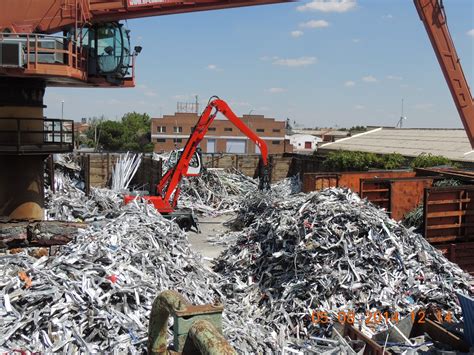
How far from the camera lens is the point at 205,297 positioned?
934cm

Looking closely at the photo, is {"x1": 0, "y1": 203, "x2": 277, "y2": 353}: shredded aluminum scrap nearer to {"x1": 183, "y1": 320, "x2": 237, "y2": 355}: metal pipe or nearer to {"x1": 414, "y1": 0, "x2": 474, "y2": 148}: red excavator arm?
{"x1": 183, "y1": 320, "x2": 237, "y2": 355}: metal pipe

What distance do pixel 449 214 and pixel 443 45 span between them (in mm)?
7043

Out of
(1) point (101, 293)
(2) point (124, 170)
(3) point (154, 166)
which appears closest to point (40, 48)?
(1) point (101, 293)

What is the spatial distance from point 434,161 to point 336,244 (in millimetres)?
13213

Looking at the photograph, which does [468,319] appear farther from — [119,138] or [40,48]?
[119,138]

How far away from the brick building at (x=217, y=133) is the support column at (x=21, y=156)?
2184 inches

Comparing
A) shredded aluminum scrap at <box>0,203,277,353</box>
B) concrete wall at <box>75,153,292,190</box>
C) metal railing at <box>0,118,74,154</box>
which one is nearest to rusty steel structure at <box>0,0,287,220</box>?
metal railing at <box>0,118,74,154</box>

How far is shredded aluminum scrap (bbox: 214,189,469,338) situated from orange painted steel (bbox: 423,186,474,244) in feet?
2.62

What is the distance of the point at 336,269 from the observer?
31.4ft

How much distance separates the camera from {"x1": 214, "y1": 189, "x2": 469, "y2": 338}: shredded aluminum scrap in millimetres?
9117

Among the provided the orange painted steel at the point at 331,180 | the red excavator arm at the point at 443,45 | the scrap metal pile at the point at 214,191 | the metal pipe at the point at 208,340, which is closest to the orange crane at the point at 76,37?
the orange painted steel at the point at 331,180

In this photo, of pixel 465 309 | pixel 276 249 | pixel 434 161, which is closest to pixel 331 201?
pixel 276 249

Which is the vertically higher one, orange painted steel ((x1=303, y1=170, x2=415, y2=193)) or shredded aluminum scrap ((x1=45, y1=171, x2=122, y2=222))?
orange painted steel ((x1=303, y1=170, x2=415, y2=193))
